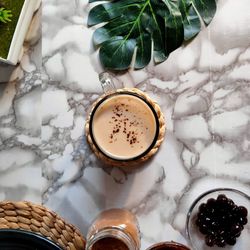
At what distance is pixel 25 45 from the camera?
112cm

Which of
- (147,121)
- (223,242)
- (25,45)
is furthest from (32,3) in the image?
(223,242)

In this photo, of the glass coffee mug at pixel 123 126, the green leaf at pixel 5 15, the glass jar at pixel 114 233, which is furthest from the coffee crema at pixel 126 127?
the green leaf at pixel 5 15

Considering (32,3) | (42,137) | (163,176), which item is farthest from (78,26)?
(163,176)

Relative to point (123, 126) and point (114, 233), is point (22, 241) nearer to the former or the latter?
point (114, 233)

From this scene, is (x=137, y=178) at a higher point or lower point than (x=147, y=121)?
lower

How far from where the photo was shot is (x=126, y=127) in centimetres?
103

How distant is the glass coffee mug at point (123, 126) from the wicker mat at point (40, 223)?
15cm

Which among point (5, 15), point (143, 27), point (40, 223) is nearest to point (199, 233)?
point (40, 223)

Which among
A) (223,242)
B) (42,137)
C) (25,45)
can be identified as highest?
(25,45)

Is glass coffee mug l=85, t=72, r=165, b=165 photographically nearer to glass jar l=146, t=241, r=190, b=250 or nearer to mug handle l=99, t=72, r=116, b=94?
mug handle l=99, t=72, r=116, b=94

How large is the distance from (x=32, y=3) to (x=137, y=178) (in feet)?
1.24

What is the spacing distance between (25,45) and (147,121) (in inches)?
11.3

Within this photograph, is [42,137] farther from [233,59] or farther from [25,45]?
[233,59]

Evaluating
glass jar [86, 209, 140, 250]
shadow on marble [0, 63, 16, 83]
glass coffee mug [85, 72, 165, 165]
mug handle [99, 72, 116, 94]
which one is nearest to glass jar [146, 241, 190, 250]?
glass jar [86, 209, 140, 250]
